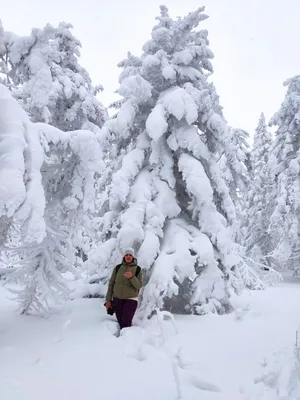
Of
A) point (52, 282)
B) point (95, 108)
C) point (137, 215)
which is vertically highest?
point (95, 108)

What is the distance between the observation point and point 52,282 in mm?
8484

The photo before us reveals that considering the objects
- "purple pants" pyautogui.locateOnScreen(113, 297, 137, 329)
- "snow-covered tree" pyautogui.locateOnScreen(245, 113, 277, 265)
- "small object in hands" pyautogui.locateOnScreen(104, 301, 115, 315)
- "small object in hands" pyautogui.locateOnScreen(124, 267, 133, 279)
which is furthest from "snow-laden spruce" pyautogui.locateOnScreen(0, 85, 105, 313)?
"snow-covered tree" pyautogui.locateOnScreen(245, 113, 277, 265)

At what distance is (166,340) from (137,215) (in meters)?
2.98

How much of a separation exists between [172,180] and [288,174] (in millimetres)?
12359

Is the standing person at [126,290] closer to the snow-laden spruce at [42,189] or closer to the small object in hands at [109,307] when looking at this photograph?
the small object in hands at [109,307]

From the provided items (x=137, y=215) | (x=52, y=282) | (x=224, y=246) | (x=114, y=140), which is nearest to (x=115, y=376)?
(x=52, y=282)

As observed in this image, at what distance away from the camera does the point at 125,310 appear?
314 inches

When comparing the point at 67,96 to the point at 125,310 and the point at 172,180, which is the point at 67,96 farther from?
the point at 125,310

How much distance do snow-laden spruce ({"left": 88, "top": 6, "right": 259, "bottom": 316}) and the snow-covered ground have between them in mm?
949

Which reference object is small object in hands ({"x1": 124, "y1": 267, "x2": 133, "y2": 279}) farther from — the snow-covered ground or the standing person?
the snow-covered ground

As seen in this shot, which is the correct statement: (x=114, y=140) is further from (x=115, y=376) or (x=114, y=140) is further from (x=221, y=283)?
(x=115, y=376)

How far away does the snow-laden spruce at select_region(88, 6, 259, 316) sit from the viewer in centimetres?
885

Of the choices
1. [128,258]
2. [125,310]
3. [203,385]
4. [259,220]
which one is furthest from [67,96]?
[259,220]

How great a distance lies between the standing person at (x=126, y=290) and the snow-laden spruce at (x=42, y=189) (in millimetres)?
1239
